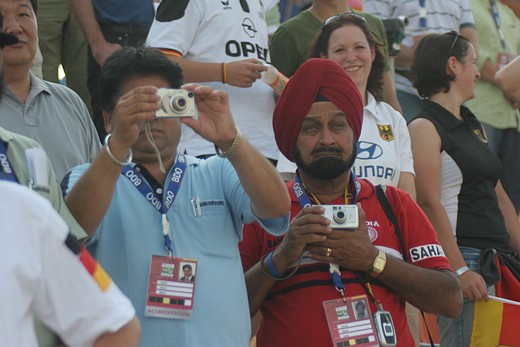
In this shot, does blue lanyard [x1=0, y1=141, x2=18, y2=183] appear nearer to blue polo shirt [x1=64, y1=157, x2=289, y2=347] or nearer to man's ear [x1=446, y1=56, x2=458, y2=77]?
blue polo shirt [x1=64, y1=157, x2=289, y2=347]

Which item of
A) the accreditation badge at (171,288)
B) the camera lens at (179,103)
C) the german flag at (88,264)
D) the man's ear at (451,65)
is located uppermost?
the camera lens at (179,103)

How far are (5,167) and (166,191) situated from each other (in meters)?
0.74

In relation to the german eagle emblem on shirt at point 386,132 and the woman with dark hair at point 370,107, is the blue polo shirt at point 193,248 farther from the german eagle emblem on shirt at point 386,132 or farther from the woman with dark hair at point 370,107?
the german eagle emblem on shirt at point 386,132

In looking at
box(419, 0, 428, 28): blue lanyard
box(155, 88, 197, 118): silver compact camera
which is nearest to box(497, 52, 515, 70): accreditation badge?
box(419, 0, 428, 28): blue lanyard

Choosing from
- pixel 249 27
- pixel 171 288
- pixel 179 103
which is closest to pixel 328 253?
pixel 171 288

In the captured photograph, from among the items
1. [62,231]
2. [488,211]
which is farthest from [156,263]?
[488,211]

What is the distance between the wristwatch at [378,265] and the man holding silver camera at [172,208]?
43cm

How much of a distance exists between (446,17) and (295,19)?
5.27 feet

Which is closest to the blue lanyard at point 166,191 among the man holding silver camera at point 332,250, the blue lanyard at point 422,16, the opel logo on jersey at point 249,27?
the man holding silver camera at point 332,250

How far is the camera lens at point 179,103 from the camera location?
→ 133 inches

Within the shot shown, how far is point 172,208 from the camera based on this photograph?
3.63 m

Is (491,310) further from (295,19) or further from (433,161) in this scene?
(295,19)

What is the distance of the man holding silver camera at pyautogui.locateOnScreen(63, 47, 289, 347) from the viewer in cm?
333

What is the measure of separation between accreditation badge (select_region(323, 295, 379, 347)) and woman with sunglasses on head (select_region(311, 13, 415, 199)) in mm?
1239
